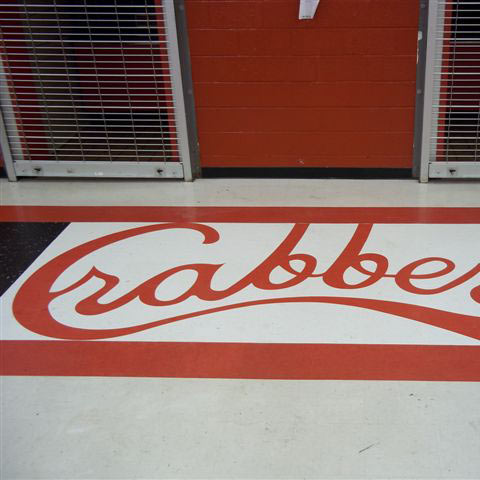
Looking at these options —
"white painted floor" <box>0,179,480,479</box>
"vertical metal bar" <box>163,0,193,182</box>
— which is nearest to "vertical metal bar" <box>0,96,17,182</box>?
"vertical metal bar" <box>163,0,193,182</box>

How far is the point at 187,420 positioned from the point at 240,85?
9.54ft

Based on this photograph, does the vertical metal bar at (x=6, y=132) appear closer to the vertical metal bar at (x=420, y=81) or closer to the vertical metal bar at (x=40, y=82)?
the vertical metal bar at (x=40, y=82)

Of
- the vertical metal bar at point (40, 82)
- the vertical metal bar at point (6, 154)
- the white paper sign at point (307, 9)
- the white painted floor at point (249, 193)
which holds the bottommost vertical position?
the white painted floor at point (249, 193)

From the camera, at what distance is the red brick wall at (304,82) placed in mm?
4277

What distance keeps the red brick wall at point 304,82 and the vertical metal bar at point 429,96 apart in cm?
12

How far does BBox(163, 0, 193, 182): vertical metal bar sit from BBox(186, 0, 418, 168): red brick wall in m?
0.13

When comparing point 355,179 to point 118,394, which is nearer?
point 118,394

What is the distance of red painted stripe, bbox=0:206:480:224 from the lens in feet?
13.1

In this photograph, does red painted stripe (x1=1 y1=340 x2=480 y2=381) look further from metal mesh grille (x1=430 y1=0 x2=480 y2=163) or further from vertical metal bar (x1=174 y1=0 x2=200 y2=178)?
vertical metal bar (x1=174 y1=0 x2=200 y2=178)

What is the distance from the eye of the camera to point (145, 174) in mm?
4785

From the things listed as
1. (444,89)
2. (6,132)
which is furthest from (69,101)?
(444,89)

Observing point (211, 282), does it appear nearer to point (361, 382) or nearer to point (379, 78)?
point (361, 382)

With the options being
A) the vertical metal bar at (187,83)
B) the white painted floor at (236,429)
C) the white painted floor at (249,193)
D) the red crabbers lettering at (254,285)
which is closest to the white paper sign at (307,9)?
the vertical metal bar at (187,83)

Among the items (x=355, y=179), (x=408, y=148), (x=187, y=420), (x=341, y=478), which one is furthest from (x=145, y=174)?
(x=341, y=478)
